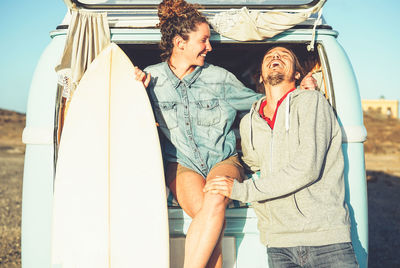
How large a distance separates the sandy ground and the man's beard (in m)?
2.65

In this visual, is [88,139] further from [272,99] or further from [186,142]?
[272,99]

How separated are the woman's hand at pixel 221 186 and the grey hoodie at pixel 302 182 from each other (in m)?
0.04

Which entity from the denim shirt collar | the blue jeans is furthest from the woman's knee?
the denim shirt collar

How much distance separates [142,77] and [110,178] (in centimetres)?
73

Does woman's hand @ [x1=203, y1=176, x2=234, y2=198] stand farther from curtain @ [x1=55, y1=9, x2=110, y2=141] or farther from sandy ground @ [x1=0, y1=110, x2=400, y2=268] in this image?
sandy ground @ [x1=0, y1=110, x2=400, y2=268]

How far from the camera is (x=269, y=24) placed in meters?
2.39

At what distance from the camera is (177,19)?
2408mm

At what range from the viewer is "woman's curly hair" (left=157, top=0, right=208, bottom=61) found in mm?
2400

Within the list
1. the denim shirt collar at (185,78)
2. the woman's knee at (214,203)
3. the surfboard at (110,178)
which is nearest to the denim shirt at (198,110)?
the denim shirt collar at (185,78)

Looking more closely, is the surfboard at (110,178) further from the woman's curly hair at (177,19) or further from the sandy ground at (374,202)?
the sandy ground at (374,202)

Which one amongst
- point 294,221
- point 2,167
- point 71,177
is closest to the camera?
point 294,221

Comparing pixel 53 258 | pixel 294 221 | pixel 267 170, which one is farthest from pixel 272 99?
pixel 53 258

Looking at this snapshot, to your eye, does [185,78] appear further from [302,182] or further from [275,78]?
[302,182]

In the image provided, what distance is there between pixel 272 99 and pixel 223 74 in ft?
1.30
